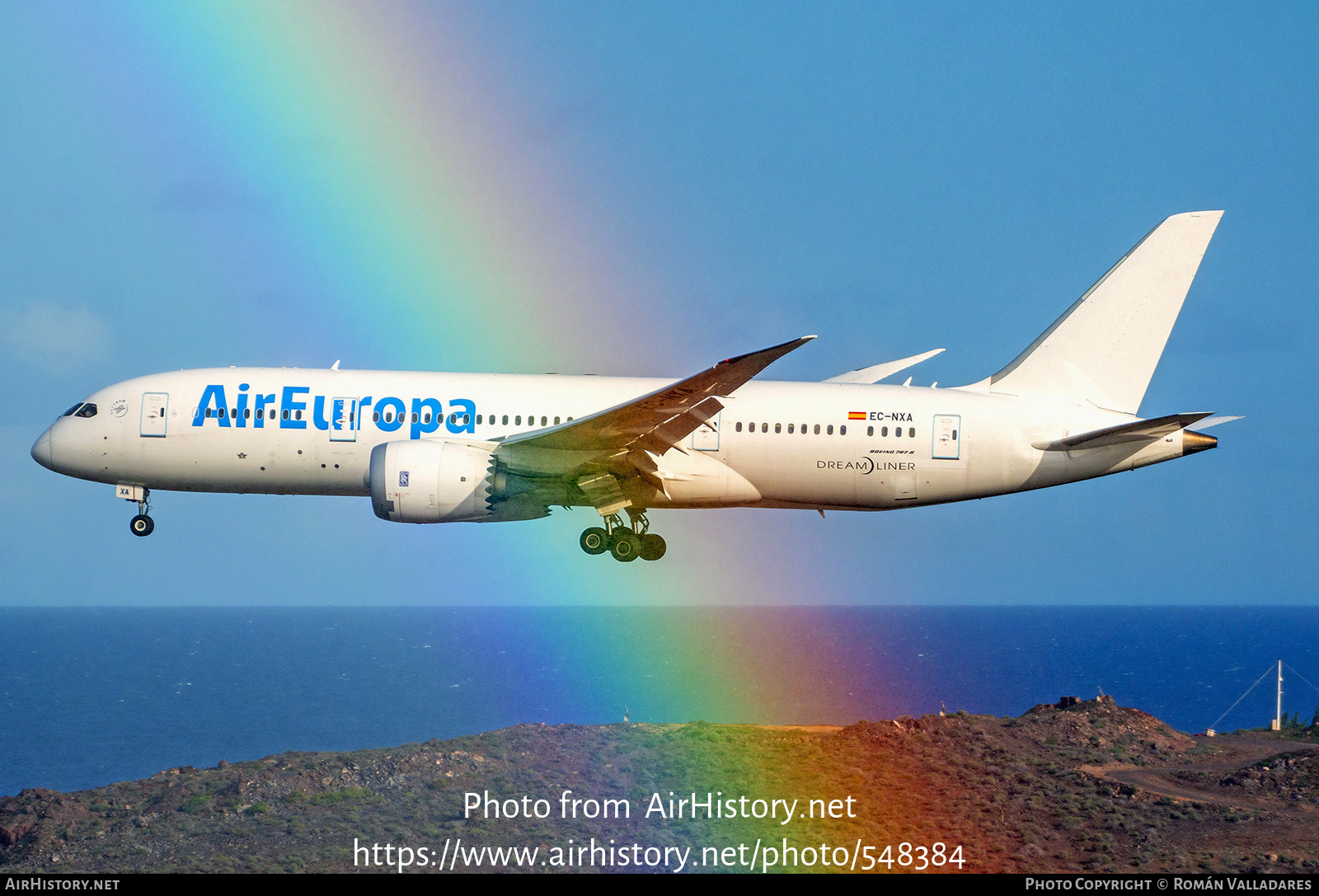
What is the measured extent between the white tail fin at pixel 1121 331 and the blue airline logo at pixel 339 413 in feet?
42.7

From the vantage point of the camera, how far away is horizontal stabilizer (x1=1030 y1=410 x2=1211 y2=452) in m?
25.0

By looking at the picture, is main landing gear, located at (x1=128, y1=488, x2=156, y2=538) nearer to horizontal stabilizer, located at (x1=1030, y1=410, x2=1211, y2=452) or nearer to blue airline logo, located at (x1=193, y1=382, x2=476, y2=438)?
blue airline logo, located at (x1=193, y1=382, x2=476, y2=438)

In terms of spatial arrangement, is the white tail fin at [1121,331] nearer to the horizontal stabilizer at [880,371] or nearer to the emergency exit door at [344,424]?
the horizontal stabilizer at [880,371]

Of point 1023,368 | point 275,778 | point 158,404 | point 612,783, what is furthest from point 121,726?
point 1023,368

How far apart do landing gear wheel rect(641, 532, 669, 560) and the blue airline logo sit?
481 cm

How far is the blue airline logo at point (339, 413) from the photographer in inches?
1022

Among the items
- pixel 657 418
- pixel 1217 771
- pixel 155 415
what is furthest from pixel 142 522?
pixel 1217 771

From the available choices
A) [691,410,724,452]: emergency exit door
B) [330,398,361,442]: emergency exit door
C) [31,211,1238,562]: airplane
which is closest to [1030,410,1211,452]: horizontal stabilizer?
[31,211,1238,562]: airplane

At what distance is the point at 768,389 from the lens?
2672cm

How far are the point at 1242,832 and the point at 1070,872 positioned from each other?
8.05m

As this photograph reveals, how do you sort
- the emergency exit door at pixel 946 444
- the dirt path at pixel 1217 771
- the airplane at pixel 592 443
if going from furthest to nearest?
the dirt path at pixel 1217 771, the emergency exit door at pixel 946 444, the airplane at pixel 592 443

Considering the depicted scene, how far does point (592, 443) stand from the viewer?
24.8 m

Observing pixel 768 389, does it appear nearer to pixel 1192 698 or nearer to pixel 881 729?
pixel 881 729

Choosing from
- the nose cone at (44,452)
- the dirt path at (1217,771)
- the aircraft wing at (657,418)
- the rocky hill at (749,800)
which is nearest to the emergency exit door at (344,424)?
the aircraft wing at (657,418)
